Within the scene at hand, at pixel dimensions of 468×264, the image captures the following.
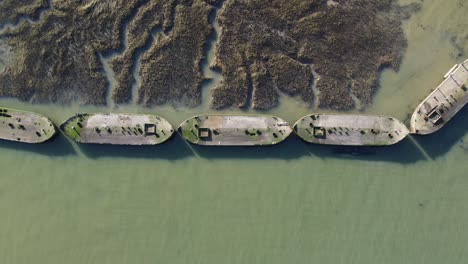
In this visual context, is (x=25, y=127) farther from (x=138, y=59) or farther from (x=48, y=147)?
(x=138, y=59)

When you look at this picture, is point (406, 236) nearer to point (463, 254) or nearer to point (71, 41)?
point (463, 254)

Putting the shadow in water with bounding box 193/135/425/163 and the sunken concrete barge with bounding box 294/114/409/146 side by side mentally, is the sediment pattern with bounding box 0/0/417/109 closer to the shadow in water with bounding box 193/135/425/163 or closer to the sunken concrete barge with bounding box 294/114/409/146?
the sunken concrete barge with bounding box 294/114/409/146

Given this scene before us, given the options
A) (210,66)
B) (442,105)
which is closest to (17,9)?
(210,66)

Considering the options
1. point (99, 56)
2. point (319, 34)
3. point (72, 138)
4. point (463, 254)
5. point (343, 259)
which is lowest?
point (343, 259)

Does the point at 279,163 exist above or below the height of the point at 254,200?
above

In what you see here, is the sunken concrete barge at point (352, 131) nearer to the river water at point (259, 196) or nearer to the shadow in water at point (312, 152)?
the shadow in water at point (312, 152)

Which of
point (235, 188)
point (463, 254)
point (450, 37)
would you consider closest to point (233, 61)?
point (235, 188)
